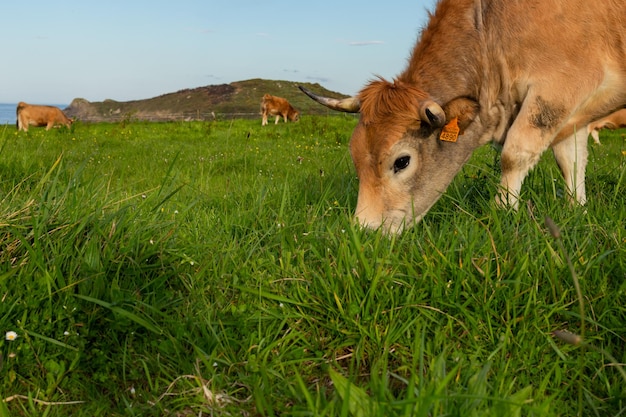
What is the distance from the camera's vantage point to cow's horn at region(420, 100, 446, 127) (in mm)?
4250

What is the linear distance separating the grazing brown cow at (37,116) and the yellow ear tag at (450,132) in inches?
1188

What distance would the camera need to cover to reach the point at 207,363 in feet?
7.55

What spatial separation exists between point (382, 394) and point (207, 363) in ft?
2.66

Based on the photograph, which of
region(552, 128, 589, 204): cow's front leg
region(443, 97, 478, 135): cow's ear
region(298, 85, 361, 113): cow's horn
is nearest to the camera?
region(443, 97, 478, 135): cow's ear

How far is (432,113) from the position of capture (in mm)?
4246

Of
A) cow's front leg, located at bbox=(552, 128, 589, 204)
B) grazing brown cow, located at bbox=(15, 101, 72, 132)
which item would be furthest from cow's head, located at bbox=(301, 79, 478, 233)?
grazing brown cow, located at bbox=(15, 101, 72, 132)

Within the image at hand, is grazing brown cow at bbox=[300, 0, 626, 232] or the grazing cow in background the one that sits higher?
grazing brown cow at bbox=[300, 0, 626, 232]

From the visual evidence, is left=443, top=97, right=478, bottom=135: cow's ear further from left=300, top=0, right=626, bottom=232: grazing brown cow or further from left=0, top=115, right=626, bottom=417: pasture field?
Answer: left=0, top=115, right=626, bottom=417: pasture field

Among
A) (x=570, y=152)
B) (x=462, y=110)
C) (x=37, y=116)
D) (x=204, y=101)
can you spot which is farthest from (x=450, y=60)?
(x=204, y=101)

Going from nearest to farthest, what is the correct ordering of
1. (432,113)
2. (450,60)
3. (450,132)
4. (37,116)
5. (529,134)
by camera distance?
1. (432,113)
2. (529,134)
3. (450,132)
4. (450,60)
5. (37,116)

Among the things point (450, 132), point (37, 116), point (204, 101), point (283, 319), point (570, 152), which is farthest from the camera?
point (204, 101)

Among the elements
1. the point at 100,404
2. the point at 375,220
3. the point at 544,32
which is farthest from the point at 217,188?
the point at 100,404

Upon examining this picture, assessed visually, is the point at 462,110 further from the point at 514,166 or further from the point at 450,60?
the point at 514,166

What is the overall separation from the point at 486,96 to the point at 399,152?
938 millimetres
